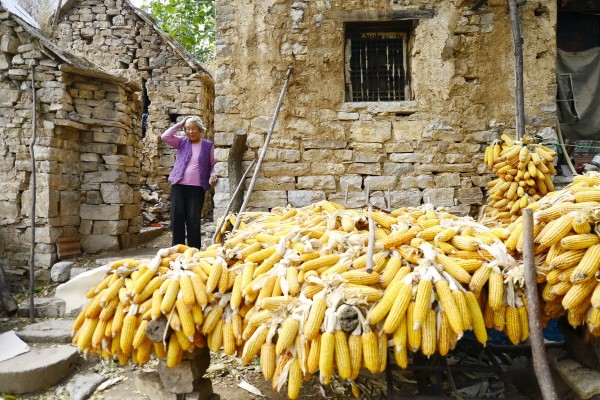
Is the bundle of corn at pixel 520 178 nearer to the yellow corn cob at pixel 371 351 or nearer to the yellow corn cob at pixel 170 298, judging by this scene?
the yellow corn cob at pixel 371 351

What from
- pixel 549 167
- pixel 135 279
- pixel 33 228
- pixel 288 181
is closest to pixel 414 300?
pixel 135 279

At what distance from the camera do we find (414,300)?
2066 millimetres

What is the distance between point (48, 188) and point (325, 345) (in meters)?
6.00

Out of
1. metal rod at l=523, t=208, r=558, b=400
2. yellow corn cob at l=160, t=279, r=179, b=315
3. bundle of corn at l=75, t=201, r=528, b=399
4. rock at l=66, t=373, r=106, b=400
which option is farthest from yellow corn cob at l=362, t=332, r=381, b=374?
rock at l=66, t=373, r=106, b=400

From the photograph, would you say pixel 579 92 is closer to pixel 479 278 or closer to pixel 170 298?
pixel 479 278

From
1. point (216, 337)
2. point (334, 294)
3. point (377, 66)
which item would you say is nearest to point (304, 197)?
point (377, 66)

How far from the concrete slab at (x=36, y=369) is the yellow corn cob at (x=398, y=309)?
11.7 ft

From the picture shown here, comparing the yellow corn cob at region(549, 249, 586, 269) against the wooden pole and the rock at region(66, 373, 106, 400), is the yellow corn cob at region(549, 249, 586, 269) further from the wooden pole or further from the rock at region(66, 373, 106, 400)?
the rock at region(66, 373, 106, 400)

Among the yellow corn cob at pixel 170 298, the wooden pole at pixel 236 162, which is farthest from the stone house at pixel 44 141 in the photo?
the yellow corn cob at pixel 170 298

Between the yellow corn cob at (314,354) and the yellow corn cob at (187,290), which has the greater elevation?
the yellow corn cob at (187,290)

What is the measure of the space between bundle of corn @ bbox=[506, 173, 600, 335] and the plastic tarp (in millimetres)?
4658

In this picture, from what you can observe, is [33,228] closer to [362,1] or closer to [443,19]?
[362,1]

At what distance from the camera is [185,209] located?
5.36 metres

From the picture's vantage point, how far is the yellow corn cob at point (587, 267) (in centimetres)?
205
